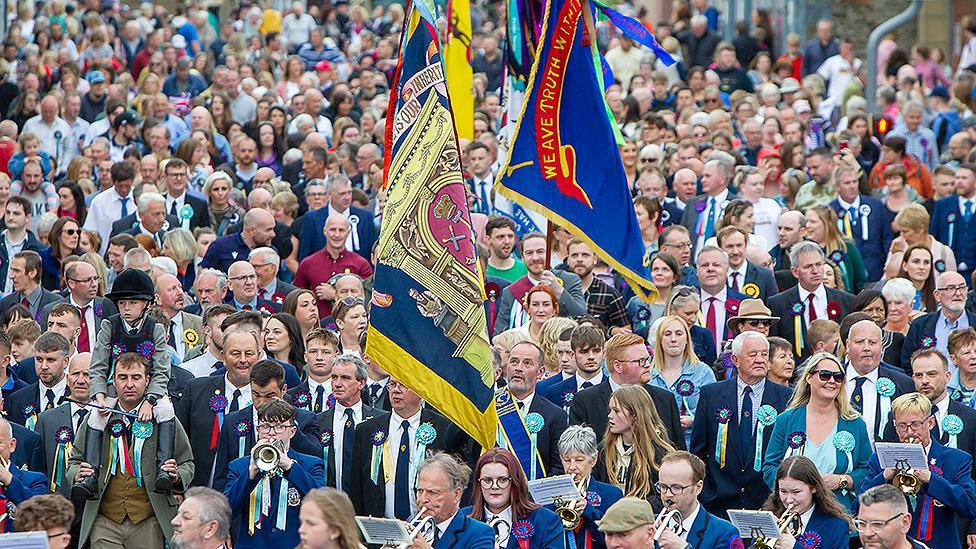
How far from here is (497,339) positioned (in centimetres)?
1239

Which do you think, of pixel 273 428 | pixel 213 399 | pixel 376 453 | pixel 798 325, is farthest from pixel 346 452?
pixel 798 325

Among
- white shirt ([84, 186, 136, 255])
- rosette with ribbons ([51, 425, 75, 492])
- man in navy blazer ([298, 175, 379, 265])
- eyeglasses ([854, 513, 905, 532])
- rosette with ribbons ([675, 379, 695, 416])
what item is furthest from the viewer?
white shirt ([84, 186, 136, 255])

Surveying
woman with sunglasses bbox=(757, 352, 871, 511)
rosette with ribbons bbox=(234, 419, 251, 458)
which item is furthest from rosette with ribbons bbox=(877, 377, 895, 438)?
rosette with ribbons bbox=(234, 419, 251, 458)

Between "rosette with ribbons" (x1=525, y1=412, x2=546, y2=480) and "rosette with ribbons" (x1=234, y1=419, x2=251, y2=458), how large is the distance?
170 centimetres

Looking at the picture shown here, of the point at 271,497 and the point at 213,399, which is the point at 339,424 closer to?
the point at 213,399

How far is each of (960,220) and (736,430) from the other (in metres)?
6.34

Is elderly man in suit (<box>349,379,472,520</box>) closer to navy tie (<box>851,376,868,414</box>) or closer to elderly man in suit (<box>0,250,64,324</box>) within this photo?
navy tie (<box>851,376,868,414</box>)

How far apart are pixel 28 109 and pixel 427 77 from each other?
42.1 feet

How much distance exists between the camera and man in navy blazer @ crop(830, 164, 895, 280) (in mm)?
17016

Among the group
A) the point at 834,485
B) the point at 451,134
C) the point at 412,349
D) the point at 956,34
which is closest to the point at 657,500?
the point at 834,485

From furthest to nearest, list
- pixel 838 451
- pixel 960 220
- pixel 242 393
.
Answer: pixel 960 220 → pixel 242 393 → pixel 838 451

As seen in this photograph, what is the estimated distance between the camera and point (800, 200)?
1766 centimetres

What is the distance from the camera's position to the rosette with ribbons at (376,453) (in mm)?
11250

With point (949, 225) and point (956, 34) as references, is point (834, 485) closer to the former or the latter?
point (949, 225)
